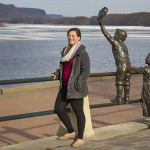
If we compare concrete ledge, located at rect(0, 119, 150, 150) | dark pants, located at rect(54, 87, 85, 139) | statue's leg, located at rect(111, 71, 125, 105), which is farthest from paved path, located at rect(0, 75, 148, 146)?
dark pants, located at rect(54, 87, 85, 139)

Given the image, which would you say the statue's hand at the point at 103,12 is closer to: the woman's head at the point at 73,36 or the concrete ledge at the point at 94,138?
the woman's head at the point at 73,36

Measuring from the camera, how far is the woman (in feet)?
15.1

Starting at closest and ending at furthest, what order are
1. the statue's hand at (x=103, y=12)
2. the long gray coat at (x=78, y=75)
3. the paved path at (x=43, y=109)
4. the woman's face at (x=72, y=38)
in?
the long gray coat at (x=78, y=75)
the woman's face at (x=72, y=38)
the statue's hand at (x=103, y=12)
the paved path at (x=43, y=109)

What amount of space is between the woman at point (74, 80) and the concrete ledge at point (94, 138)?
0.18m

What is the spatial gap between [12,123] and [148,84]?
11.9 ft

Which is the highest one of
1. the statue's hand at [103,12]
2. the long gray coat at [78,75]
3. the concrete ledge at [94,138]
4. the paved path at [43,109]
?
the statue's hand at [103,12]

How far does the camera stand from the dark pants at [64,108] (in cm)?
476

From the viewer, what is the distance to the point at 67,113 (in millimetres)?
5125

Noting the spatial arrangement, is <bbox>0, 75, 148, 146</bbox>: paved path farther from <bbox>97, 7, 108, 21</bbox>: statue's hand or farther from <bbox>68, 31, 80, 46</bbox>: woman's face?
<bbox>68, 31, 80, 46</bbox>: woman's face

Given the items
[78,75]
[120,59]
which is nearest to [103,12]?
[120,59]

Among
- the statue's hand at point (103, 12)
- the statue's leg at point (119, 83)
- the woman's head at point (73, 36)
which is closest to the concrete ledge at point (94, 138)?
the statue's leg at point (119, 83)

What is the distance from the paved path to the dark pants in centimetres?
235

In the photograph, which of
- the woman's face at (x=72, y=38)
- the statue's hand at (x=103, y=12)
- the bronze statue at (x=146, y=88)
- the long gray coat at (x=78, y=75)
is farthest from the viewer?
the bronze statue at (x=146, y=88)

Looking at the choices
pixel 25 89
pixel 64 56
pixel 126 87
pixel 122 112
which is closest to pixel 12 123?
pixel 122 112
